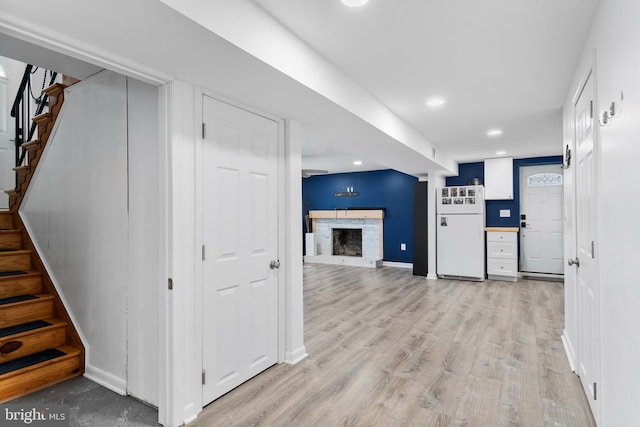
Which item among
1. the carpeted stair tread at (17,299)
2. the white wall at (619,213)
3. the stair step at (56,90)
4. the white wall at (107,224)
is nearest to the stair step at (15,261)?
the white wall at (107,224)

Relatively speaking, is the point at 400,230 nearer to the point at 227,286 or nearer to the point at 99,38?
the point at 227,286

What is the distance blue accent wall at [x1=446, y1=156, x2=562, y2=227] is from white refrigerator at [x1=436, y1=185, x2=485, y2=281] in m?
0.70

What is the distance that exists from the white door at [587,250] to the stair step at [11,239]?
4.46m

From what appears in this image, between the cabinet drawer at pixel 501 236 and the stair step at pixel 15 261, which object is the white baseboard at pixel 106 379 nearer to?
the stair step at pixel 15 261

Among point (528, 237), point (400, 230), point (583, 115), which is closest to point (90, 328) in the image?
point (583, 115)

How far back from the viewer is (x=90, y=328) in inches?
101

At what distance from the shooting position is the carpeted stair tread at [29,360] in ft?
7.49

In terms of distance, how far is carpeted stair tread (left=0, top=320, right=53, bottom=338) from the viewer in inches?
95.8

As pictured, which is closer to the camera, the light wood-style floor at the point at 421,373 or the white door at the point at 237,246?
the light wood-style floor at the point at 421,373

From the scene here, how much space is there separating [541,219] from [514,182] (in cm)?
86

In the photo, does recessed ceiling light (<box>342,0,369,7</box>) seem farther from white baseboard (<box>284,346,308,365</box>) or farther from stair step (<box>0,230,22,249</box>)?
stair step (<box>0,230,22,249</box>)

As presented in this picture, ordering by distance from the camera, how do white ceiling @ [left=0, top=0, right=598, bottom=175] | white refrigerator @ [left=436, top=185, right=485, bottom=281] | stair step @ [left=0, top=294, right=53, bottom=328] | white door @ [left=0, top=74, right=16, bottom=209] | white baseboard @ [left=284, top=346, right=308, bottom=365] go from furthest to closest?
white refrigerator @ [left=436, top=185, right=485, bottom=281]
white door @ [left=0, top=74, right=16, bottom=209]
white baseboard @ [left=284, top=346, right=308, bottom=365]
stair step @ [left=0, top=294, right=53, bottom=328]
white ceiling @ [left=0, top=0, right=598, bottom=175]

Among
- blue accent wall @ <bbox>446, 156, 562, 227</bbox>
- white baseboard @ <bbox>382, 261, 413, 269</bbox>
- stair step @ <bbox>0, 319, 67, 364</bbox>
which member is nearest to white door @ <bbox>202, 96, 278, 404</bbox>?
stair step @ <bbox>0, 319, 67, 364</bbox>

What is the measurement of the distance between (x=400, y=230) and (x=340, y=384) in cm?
586
